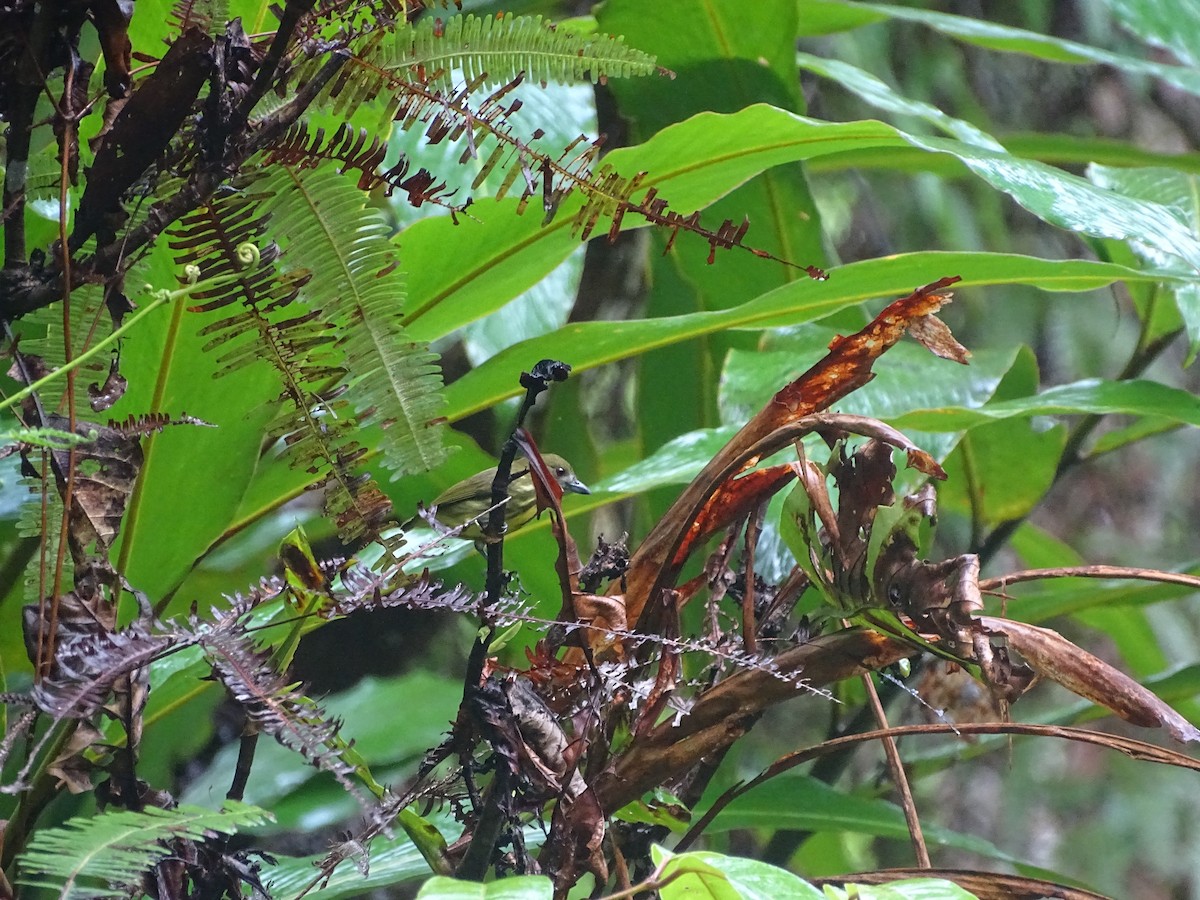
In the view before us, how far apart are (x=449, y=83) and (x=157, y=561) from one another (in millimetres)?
443

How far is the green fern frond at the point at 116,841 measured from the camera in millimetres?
342

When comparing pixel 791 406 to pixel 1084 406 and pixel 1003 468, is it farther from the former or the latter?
pixel 1003 468

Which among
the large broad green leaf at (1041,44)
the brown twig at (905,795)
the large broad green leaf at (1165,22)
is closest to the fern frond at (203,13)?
the brown twig at (905,795)

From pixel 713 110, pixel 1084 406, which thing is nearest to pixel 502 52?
→ pixel 1084 406

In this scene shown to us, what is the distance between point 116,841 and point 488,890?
13 cm

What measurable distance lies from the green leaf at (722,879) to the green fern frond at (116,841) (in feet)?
0.49

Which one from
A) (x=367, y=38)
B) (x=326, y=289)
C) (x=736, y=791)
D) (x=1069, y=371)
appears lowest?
(x=1069, y=371)

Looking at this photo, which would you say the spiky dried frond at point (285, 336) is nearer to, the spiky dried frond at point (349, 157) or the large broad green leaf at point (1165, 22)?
the spiky dried frond at point (349, 157)

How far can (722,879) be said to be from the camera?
35cm

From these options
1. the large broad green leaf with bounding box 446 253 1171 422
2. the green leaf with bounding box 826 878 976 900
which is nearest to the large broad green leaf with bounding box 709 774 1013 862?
the large broad green leaf with bounding box 446 253 1171 422

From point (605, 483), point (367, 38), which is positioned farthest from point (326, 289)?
point (605, 483)

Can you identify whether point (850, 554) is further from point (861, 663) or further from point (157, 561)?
point (157, 561)

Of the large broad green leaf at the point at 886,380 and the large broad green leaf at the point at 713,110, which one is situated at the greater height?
the large broad green leaf at the point at 713,110

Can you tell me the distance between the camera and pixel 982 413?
0.70 metres
